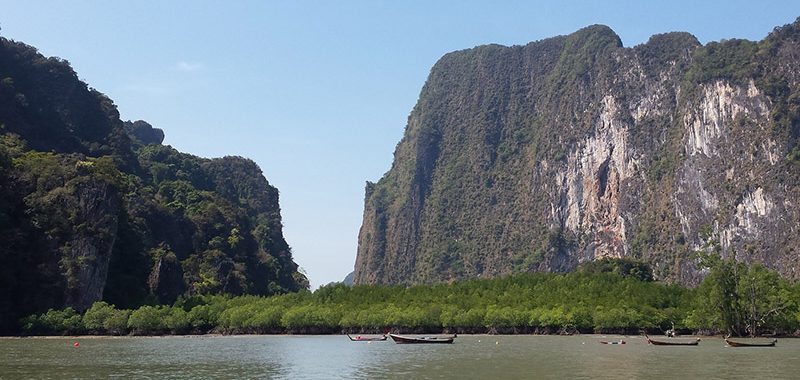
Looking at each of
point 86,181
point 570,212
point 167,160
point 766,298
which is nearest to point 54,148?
point 86,181

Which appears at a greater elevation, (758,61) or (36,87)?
(758,61)

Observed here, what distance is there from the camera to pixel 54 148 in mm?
112438

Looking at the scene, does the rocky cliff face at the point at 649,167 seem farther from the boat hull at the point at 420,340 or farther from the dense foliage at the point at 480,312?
the boat hull at the point at 420,340

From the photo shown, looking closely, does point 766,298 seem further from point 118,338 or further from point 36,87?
point 36,87

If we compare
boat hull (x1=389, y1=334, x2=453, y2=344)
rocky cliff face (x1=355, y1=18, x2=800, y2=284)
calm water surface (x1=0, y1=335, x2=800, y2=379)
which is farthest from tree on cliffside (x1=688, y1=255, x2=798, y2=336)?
rocky cliff face (x1=355, y1=18, x2=800, y2=284)

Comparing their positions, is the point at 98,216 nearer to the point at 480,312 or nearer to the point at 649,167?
the point at 480,312

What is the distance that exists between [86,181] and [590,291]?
183 feet

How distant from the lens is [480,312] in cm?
8500

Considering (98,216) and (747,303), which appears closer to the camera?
(747,303)

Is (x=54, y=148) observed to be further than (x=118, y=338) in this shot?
Yes

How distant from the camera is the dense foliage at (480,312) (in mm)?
75438

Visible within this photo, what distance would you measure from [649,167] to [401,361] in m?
120

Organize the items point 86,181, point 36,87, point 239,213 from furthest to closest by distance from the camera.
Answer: point 239,213, point 36,87, point 86,181

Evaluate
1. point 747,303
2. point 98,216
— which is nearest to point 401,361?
point 747,303
